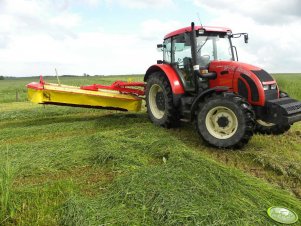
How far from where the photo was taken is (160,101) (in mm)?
8266

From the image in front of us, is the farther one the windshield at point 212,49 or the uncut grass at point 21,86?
the uncut grass at point 21,86

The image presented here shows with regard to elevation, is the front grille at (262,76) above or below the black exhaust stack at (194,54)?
below

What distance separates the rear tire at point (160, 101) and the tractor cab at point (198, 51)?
0.42 m

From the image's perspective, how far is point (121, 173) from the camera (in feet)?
16.1

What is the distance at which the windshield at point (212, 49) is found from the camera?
7.17m

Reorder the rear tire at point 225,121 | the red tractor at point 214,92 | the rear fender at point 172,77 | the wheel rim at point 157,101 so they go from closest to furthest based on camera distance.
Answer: the rear tire at point 225,121 → the red tractor at point 214,92 → the rear fender at point 172,77 → the wheel rim at point 157,101

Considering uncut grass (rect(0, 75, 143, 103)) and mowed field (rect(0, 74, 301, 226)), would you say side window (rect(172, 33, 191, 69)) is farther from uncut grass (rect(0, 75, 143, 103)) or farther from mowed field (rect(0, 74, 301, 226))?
uncut grass (rect(0, 75, 143, 103))

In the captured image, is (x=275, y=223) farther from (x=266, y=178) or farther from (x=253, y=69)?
(x=253, y=69)

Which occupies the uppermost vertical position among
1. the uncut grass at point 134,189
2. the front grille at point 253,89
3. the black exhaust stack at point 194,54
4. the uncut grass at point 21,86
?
the black exhaust stack at point 194,54

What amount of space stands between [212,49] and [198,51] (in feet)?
1.26

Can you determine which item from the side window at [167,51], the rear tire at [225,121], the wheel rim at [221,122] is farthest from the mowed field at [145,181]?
the side window at [167,51]

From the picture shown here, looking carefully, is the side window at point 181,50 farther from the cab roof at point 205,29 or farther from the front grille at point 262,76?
the front grille at point 262,76

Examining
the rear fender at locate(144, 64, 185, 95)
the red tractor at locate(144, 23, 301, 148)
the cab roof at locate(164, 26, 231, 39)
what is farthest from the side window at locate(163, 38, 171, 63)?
the cab roof at locate(164, 26, 231, 39)

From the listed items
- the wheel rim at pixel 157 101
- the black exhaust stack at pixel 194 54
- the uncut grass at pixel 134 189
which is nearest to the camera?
the uncut grass at pixel 134 189
